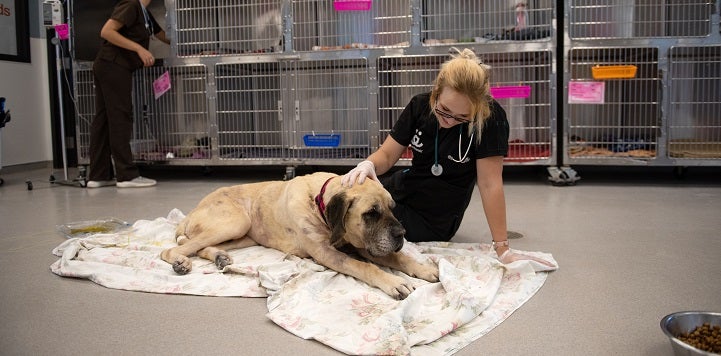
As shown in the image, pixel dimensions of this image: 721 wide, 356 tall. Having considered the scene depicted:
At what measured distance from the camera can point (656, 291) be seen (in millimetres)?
2398

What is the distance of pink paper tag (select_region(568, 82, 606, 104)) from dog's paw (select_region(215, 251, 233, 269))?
3.55 meters

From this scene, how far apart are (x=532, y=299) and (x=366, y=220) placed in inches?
27.2

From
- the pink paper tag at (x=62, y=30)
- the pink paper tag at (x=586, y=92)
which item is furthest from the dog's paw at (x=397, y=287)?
the pink paper tag at (x=62, y=30)

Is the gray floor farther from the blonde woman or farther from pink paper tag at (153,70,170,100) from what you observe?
pink paper tag at (153,70,170,100)

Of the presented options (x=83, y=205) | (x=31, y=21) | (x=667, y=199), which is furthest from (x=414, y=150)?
(x=31, y=21)

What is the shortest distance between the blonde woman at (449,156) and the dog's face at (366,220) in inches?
4.0

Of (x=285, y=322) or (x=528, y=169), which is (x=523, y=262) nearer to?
(x=285, y=322)

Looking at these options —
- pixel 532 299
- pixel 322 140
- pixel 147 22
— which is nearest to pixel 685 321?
pixel 532 299

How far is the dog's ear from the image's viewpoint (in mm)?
2369

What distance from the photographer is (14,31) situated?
689 cm

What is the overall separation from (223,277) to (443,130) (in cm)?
126

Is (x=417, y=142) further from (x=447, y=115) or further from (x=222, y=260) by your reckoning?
(x=222, y=260)

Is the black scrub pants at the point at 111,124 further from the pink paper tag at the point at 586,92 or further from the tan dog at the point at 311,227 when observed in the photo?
the pink paper tag at the point at 586,92

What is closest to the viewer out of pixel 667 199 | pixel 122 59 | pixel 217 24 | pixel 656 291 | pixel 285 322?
pixel 285 322
